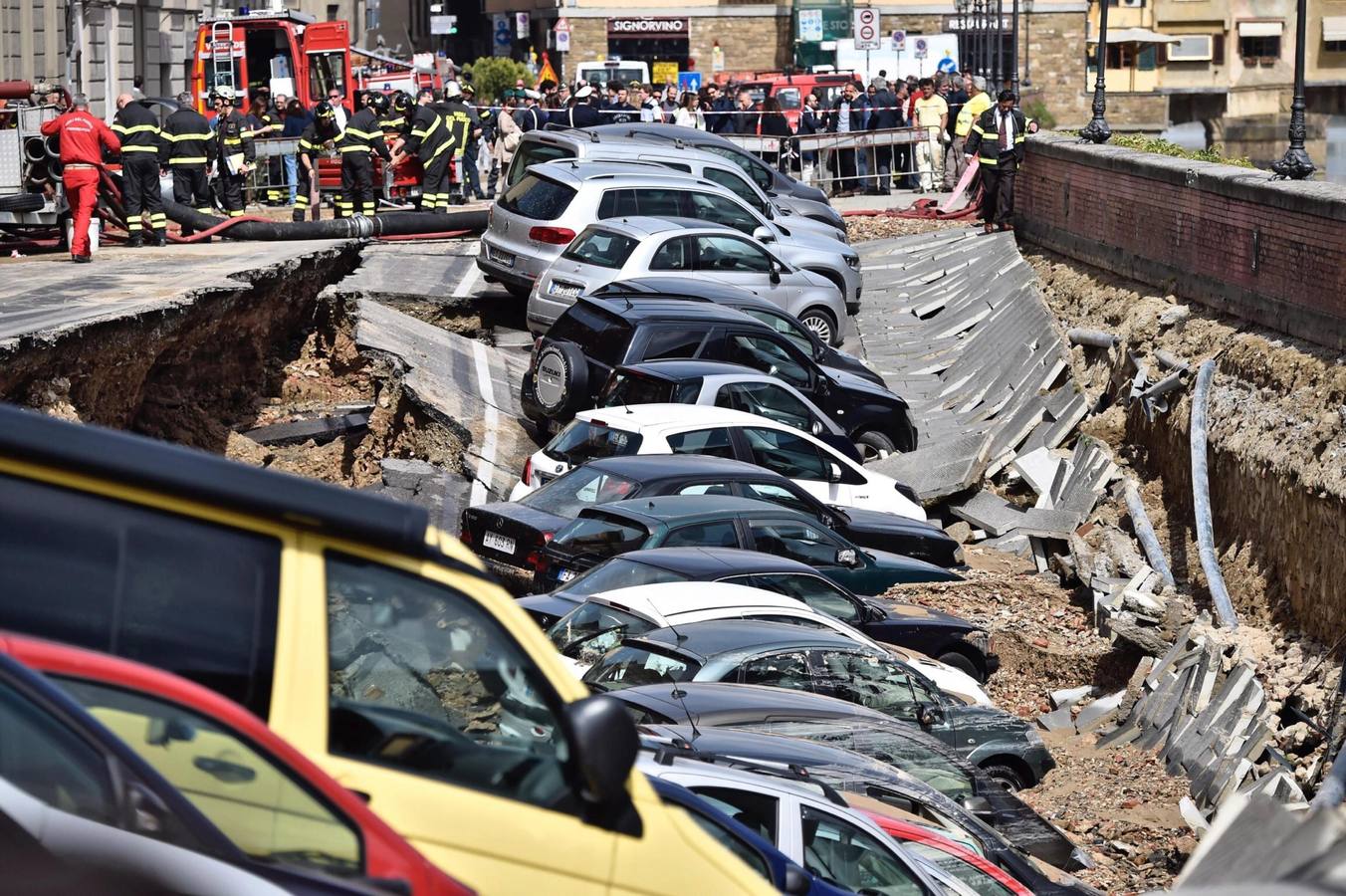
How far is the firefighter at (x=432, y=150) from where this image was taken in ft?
84.8

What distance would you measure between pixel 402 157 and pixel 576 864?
84.2ft

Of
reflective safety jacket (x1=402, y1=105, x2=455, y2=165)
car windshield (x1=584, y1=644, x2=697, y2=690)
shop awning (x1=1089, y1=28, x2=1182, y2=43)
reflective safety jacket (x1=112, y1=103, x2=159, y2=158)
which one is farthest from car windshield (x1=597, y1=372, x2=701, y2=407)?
shop awning (x1=1089, y1=28, x2=1182, y2=43)

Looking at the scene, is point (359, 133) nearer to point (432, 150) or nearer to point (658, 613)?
point (432, 150)

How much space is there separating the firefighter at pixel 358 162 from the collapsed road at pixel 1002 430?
52.3 inches

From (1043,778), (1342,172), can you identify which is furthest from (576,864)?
(1342,172)

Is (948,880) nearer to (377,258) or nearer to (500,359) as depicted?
(500,359)

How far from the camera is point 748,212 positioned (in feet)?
70.4

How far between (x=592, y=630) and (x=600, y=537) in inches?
86.0

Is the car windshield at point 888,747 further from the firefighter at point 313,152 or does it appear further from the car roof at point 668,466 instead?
the firefighter at point 313,152

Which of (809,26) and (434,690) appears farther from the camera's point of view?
(809,26)

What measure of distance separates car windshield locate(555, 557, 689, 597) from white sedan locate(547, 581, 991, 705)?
0.32 metres

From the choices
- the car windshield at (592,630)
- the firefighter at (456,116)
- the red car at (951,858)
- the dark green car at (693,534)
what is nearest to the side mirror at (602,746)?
the red car at (951,858)

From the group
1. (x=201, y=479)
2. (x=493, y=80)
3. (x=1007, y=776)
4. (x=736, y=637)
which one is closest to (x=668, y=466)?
(x=1007, y=776)

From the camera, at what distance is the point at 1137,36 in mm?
70500
